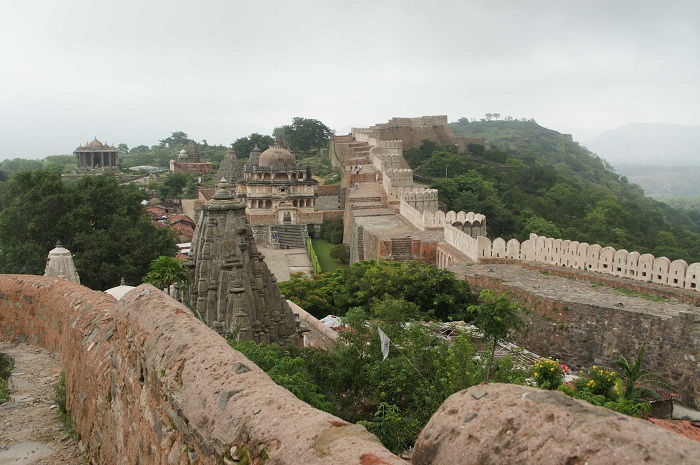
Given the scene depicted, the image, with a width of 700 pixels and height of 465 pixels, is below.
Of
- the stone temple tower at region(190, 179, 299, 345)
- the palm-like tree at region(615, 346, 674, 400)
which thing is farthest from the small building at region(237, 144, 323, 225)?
the stone temple tower at region(190, 179, 299, 345)

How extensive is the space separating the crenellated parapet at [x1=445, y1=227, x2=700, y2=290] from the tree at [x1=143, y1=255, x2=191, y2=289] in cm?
997

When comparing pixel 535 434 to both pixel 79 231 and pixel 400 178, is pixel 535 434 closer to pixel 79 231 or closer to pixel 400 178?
pixel 79 231

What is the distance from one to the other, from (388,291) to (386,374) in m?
7.92

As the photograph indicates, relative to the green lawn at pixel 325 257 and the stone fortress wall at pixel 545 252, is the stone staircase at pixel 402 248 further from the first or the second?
the green lawn at pixel 325 257

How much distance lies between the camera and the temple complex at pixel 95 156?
6956 cm

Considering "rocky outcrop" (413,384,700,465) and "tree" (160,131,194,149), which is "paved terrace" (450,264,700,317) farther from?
"tree" (160,131,194,149)

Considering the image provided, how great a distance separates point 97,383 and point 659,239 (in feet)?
123

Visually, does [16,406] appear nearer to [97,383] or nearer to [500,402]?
[97,383]

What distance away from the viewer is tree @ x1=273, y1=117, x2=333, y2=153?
6656 centimetres

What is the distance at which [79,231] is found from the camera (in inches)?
787

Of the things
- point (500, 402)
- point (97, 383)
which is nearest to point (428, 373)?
point (97, 383)

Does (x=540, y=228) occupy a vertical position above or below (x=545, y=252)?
below

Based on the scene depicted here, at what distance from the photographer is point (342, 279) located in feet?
57.1

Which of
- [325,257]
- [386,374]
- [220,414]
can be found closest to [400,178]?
[325,257]
